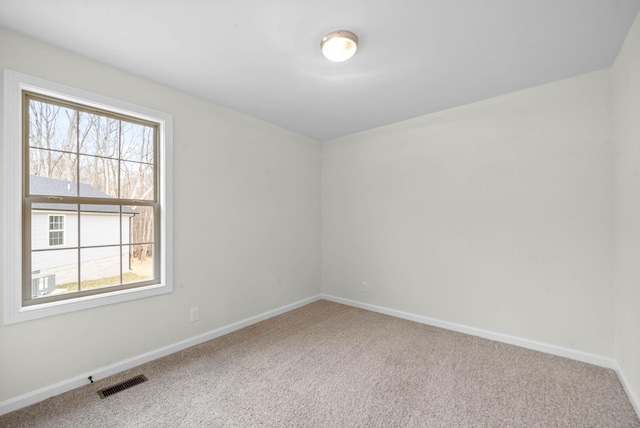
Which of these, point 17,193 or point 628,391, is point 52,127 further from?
point 628,391

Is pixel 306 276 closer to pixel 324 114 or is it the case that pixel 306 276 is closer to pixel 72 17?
pixel 324 114

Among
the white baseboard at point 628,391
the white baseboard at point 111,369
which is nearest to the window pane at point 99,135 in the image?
the white baseboard at point 111,369

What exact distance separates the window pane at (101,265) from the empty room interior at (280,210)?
0.02 m

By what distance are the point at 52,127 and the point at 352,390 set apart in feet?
9.68

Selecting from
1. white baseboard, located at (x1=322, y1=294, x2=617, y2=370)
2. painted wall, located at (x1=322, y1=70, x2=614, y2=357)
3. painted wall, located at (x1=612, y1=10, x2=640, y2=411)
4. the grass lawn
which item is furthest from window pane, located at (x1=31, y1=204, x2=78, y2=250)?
painted wall, located at (x1=612, y1=10, x2=640, y2=411)

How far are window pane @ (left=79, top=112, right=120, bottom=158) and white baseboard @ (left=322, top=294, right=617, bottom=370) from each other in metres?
3.33

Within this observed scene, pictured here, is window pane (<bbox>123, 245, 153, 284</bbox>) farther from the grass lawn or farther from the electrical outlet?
the electrical outlet

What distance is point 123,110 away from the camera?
→ 2.38 metres

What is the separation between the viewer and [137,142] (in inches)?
101

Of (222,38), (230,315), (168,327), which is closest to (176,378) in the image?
(168,327)

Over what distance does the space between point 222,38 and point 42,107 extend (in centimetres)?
142

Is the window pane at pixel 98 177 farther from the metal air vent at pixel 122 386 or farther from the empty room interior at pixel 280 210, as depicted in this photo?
the metal air vent at pixel 122 386

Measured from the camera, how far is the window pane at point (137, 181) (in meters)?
2.47

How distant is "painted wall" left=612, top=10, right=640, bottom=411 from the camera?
72.7 inches
